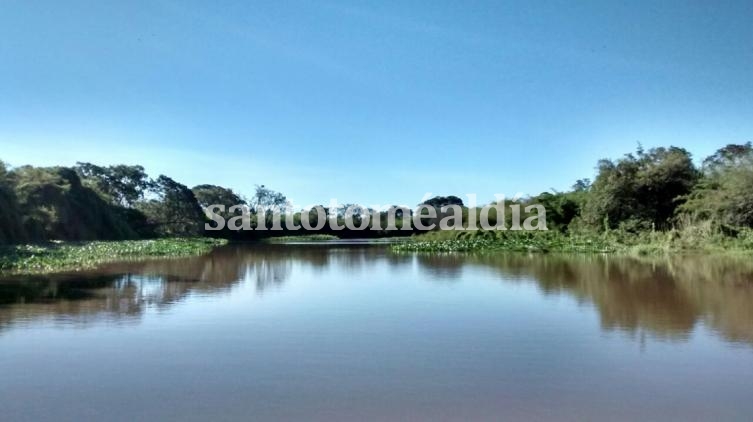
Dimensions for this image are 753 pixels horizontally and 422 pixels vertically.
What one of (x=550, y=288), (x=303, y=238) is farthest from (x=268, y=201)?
(x=550, y=288)

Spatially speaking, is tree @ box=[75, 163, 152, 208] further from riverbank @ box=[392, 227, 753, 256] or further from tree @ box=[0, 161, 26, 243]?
riverbank @ box=[392, 227, 753, 256]

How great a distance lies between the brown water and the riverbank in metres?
9.67

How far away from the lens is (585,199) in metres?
28.9

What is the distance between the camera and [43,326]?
746cm

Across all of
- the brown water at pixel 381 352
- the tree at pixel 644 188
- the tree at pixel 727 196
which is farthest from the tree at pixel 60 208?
the tree at pixel 727 196

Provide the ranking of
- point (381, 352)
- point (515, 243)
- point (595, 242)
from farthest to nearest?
1. point (515, 243)
2. point (595, 242)
3. point (381, 352)

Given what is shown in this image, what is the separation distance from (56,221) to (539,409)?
107ft

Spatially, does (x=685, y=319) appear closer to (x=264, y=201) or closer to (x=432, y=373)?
(x=432, y=373)

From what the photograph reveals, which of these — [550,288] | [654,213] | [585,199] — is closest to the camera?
[550,288]

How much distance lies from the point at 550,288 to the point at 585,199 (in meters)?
18.9

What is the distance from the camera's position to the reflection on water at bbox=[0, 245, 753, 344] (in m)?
7.80

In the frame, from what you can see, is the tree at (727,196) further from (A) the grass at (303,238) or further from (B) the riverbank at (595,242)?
(A) the grass at (303,238)

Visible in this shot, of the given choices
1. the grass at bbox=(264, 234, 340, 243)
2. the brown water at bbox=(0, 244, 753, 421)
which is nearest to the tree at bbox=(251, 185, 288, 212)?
the grass at bbox=(264, 234, 340, 243)

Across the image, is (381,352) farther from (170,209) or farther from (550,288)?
(170,209)
